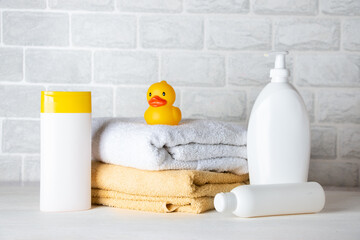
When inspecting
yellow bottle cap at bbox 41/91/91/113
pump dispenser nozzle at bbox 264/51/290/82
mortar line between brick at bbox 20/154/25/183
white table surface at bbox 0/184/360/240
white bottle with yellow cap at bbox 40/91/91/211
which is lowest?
white table surface at bbox 0/184/360/240

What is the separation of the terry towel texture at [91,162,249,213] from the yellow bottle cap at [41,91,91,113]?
0.14m

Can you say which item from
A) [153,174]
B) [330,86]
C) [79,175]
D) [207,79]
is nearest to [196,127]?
[153,174]

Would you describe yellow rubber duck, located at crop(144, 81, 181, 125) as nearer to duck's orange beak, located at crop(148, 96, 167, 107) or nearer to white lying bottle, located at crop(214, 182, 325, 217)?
duck's orange beak, located at crop(148, 96, 167, 107)

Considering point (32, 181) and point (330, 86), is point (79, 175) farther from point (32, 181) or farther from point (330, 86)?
point (330, 86)

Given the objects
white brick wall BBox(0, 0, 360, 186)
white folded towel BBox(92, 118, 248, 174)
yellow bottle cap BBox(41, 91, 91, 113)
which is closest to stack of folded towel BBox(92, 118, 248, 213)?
white folded towel BBox(92, 118, 248, 174)

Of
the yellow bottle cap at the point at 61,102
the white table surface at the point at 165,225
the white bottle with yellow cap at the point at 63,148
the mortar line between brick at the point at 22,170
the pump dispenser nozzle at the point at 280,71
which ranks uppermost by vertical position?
the pump dispenser nozzle at the point at 280,71

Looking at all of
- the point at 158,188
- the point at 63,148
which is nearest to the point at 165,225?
the point at 158,188

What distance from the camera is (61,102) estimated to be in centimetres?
89

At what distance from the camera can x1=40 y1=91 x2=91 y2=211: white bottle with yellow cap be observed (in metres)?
0.89

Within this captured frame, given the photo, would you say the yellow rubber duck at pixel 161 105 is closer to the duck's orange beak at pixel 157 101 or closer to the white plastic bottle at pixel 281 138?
the duck's orange beak at pixel 157 101

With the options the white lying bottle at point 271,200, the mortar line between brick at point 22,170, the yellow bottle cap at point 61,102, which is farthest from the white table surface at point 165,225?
the mortar line between brick at point 22,170

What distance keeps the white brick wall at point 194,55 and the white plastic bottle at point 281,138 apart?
0.38m

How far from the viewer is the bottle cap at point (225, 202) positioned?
83 cm

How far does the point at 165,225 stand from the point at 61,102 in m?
0.28
